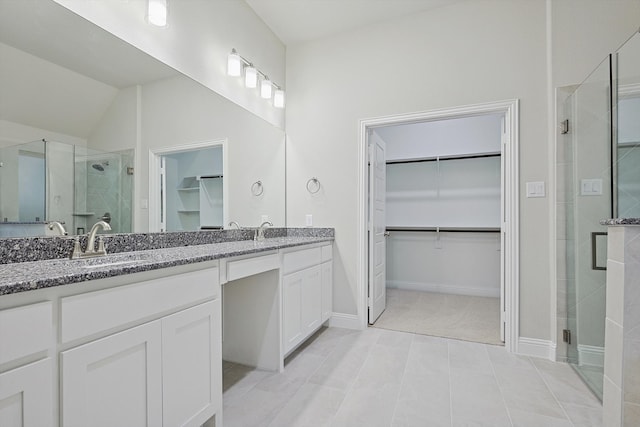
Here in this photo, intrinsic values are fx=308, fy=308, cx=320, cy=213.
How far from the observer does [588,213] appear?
198 cm

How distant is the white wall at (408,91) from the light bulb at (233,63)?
820 millimetres

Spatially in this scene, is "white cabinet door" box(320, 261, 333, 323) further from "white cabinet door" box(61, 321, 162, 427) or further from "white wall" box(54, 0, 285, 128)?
"white cabinet door" box(61, 321, 162, 427)

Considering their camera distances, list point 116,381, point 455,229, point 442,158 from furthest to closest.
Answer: point 442,158 < point 455,229 < point 116,381

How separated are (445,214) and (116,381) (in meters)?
4.02

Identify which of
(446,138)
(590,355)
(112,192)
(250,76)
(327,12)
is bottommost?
(590,355)

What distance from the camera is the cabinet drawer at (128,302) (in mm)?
892

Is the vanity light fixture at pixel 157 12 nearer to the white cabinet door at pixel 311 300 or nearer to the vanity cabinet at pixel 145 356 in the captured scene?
the vanity cabinet at pixel 145 356

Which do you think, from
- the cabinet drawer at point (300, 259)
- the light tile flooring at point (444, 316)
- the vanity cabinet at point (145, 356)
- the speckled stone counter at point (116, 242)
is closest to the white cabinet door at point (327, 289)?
the cabinet drawer at point (300, 259)

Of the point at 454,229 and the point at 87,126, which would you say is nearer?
the point at 87,126

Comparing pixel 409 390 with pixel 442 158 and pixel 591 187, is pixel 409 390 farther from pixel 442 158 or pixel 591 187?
pixel 442 158

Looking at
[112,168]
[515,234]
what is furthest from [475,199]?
[112,168]

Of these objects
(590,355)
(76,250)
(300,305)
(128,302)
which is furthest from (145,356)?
(590,355)

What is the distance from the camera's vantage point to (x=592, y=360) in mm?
1854

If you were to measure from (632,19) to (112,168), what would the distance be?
134 inches
